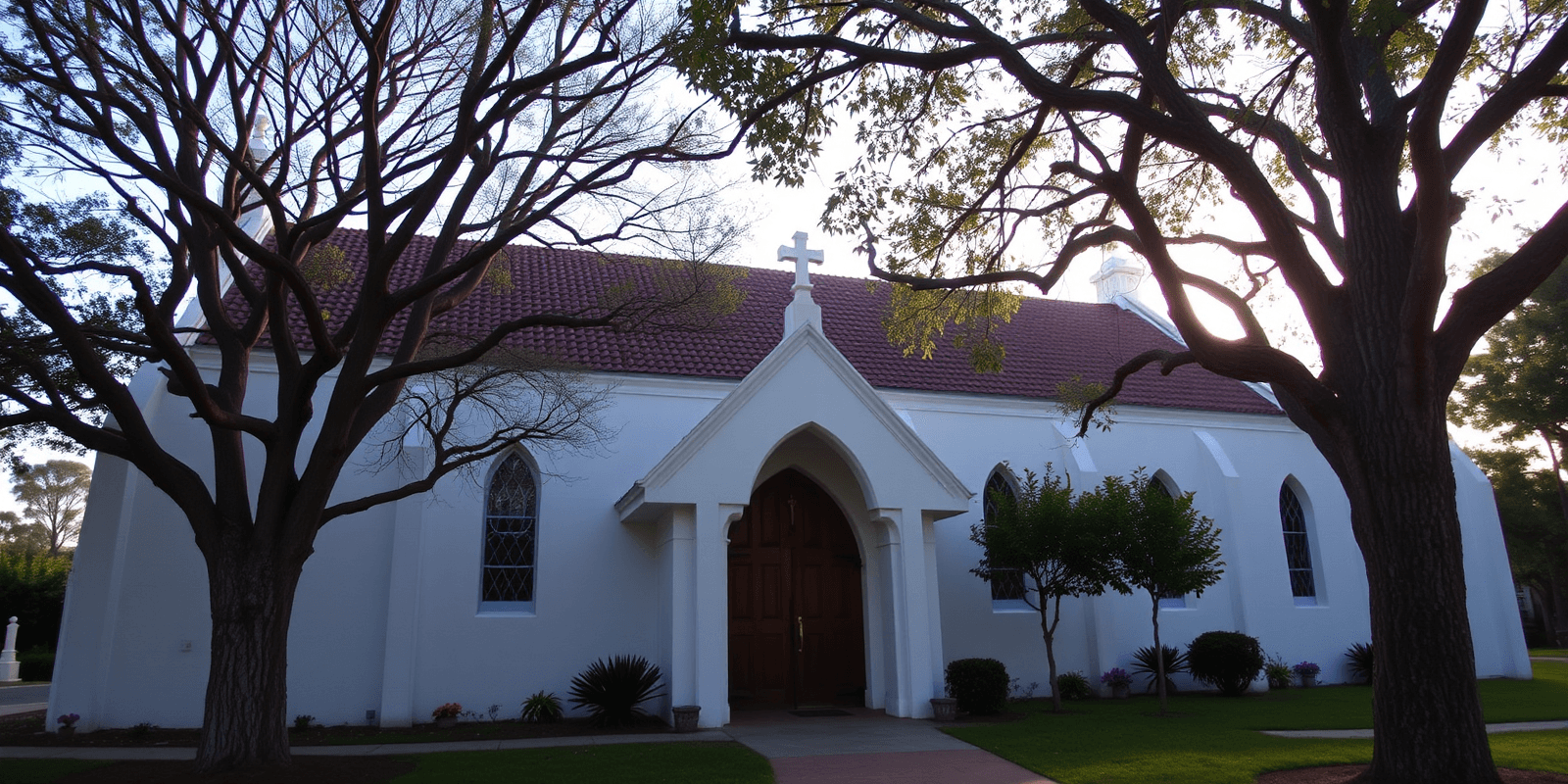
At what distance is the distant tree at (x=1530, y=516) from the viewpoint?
1398 inches

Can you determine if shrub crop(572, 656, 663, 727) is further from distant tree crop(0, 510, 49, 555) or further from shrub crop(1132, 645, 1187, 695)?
distant tree crop(0, 510, 49, 555)

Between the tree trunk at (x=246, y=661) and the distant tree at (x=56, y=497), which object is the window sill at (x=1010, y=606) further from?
the distant tree at (x=56, y=497)

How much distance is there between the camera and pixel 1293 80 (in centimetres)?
1096

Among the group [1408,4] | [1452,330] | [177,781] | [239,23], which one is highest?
[239,23]

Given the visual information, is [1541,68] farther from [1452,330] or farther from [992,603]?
[992,603]

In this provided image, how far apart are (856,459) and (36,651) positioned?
26.5m

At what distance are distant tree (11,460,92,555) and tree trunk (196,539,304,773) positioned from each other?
5350cm

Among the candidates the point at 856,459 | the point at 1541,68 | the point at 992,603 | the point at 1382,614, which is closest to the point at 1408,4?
the point at 1541,68

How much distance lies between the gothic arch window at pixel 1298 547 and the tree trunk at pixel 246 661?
1802 centimetres

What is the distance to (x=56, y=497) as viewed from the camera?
175ft

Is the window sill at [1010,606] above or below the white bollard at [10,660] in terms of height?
above

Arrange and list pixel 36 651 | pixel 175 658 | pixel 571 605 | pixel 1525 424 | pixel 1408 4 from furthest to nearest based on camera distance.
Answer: pixel 1525 424, pixel 36 651, pixel 571 605, pixel 175 658, pixel 1408 4

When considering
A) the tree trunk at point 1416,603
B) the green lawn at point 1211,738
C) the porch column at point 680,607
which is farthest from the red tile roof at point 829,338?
the tree trunk at point 1416,603

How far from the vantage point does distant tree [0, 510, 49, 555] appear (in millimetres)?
53375
